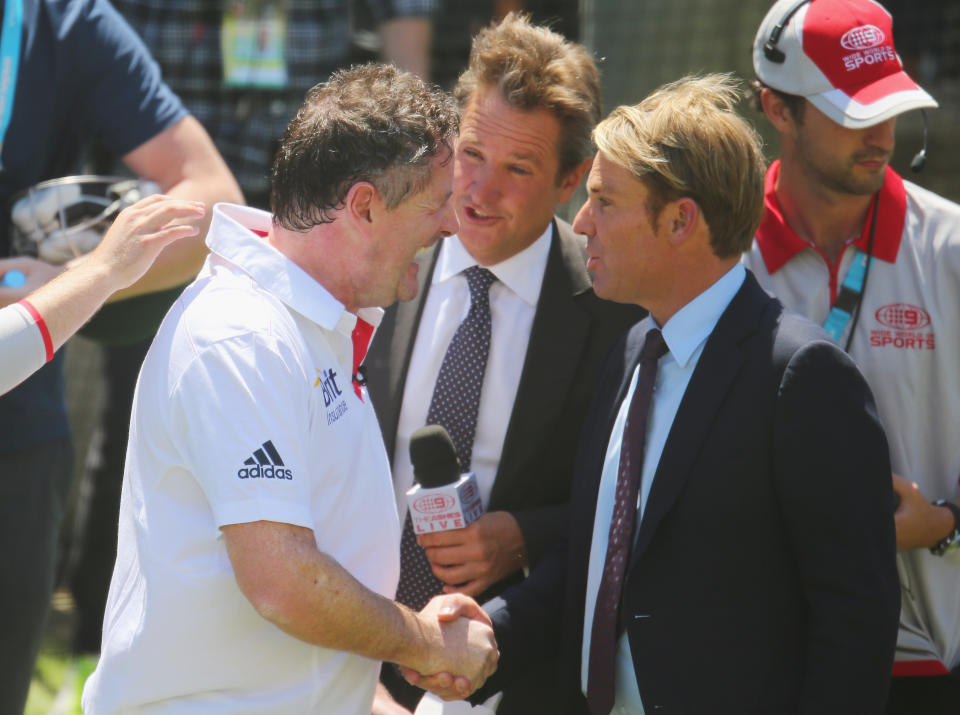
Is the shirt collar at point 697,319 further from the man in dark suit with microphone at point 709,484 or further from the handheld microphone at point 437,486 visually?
the handheld microphone at point 437,486

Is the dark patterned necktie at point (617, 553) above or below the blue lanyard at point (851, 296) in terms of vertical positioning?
below

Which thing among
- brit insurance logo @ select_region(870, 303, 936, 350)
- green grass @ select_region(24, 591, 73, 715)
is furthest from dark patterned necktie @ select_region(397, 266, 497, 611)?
green grass @ select_region(24, 591, 73, 715)

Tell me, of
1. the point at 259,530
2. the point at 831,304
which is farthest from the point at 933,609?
the point at 259,530

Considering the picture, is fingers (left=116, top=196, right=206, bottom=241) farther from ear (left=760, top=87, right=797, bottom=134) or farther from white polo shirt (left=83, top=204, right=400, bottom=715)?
ear (left=760, top=87, right=797, bottom=134)

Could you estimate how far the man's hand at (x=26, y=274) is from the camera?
8.55ft

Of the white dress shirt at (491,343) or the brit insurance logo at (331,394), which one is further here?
the white dress shirt at (491,343)

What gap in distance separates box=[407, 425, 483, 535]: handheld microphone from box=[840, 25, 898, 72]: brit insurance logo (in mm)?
1332

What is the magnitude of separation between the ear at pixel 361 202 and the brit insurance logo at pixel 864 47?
1.27m

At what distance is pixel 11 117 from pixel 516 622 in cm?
176

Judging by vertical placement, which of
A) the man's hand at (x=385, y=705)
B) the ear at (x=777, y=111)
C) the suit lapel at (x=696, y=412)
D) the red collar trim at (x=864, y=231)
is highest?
the ear at (x=777, y=111)

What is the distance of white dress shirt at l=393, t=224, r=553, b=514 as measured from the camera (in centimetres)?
272

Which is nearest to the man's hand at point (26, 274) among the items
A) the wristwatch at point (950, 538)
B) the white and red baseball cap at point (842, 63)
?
the white and red baseball cap at point (842, 63)

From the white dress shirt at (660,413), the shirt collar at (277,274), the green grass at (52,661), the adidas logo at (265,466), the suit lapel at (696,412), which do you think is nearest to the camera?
the adidas logo at (265,466)

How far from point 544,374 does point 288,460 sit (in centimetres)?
98
